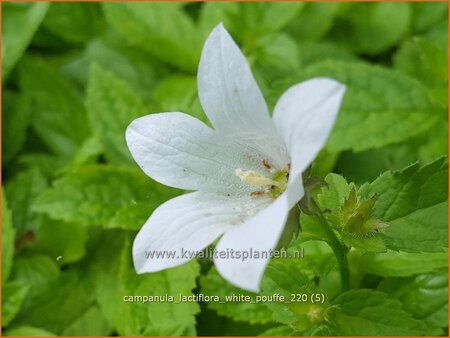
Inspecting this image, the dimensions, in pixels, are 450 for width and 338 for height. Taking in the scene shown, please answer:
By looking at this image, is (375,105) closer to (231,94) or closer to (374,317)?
(374,317)

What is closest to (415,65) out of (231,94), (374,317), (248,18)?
(248,18)

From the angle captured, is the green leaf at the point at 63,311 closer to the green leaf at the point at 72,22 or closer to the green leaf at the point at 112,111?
the green leaf at the point at 112,111

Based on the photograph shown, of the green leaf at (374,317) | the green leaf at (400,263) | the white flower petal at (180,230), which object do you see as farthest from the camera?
the green leaf at (400,263)

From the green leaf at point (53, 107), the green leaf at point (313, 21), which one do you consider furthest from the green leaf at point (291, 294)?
the green leaf at point (313, 21)

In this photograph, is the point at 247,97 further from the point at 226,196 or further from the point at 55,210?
the point at 55,210

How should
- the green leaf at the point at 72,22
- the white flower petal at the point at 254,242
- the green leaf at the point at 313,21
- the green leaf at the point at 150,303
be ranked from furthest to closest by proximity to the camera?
the green leaf at the point at 72,22 < the green leaf at the point at 313,21 < the green leaf at the point at 150,303 < the white flower petal at the point at 254,242

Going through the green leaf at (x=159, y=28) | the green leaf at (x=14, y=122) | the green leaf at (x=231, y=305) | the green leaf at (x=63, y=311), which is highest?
the green leaf at (x=159, y=28)
